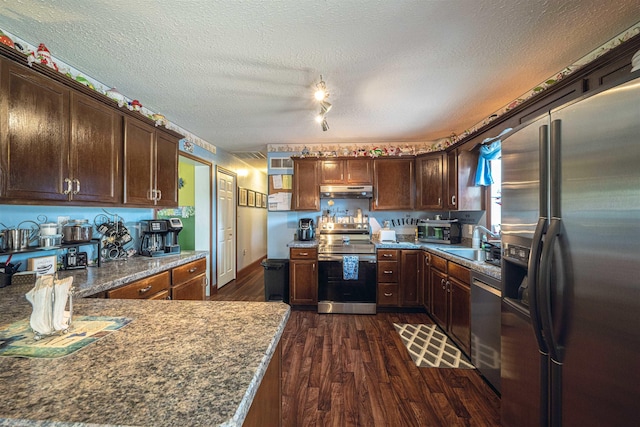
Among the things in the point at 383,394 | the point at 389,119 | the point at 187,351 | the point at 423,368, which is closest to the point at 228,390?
the point at 187,351

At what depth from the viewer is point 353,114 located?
2787mm

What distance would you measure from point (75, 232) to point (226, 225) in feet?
8.41

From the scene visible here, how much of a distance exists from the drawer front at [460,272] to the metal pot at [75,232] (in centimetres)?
304

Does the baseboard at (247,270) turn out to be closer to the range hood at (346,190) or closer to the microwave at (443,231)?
the range hood at (346,190)

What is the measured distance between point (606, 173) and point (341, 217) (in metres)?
3.08

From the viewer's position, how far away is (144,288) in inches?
71.7

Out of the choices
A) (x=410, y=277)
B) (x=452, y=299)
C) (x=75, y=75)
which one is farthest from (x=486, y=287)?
(x=75, y=75)

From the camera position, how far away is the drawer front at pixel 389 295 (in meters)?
3.18

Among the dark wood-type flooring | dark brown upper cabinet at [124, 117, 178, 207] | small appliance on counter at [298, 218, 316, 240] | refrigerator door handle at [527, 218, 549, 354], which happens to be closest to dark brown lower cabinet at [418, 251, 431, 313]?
the dark wood-type flooring

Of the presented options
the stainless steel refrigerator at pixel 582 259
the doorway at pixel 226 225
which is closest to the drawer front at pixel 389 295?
the stainless steel refrigerator at pixel 582 259

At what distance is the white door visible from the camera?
4.20m

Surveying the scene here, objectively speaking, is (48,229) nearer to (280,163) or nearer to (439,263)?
(280,163)

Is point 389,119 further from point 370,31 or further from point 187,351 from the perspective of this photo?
point 187,351

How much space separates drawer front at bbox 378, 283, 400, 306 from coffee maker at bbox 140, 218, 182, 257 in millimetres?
2386
